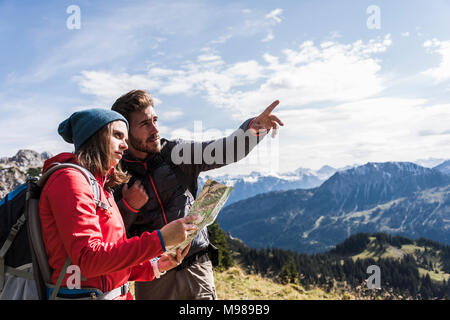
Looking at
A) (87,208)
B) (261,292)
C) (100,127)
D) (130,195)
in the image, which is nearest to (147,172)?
(130,195)

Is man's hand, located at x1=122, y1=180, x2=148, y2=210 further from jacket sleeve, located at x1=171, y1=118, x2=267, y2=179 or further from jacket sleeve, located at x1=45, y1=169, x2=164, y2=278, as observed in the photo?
jacket sleeve, located at x1=45, y1=169, x2=164, y2=278

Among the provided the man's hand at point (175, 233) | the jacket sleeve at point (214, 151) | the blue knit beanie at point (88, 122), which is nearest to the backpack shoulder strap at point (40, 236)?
the blue knit beanie at point (88, 122)

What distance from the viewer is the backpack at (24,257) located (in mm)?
2430

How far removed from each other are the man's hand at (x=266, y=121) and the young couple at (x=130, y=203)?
0.01m

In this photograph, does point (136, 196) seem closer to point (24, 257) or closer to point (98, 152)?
point (98, 152)

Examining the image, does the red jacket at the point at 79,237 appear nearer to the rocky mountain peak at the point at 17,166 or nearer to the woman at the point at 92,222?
the woman at the point at 92,222

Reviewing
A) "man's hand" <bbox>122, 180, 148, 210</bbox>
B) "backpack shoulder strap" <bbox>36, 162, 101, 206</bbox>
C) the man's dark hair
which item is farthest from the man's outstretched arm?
"backpack shoulder strap" <bbox>36, 162, 101, 206</bbox>

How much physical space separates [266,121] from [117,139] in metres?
2.11

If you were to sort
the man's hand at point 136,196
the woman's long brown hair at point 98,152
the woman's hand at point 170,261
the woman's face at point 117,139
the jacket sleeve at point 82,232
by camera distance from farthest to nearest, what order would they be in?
the man's hand at point 136,196 → the woman's hand at point 170,261 → the woman's face at point 117,139 → the woman's long brown hair at point 98,152 → the jacket sleeve at point 82,232

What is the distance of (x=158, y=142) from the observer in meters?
4.29

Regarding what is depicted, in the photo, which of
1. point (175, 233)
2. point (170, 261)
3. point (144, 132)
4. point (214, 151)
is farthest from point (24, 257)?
point (214, 151)

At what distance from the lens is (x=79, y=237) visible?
2314 millimetres
